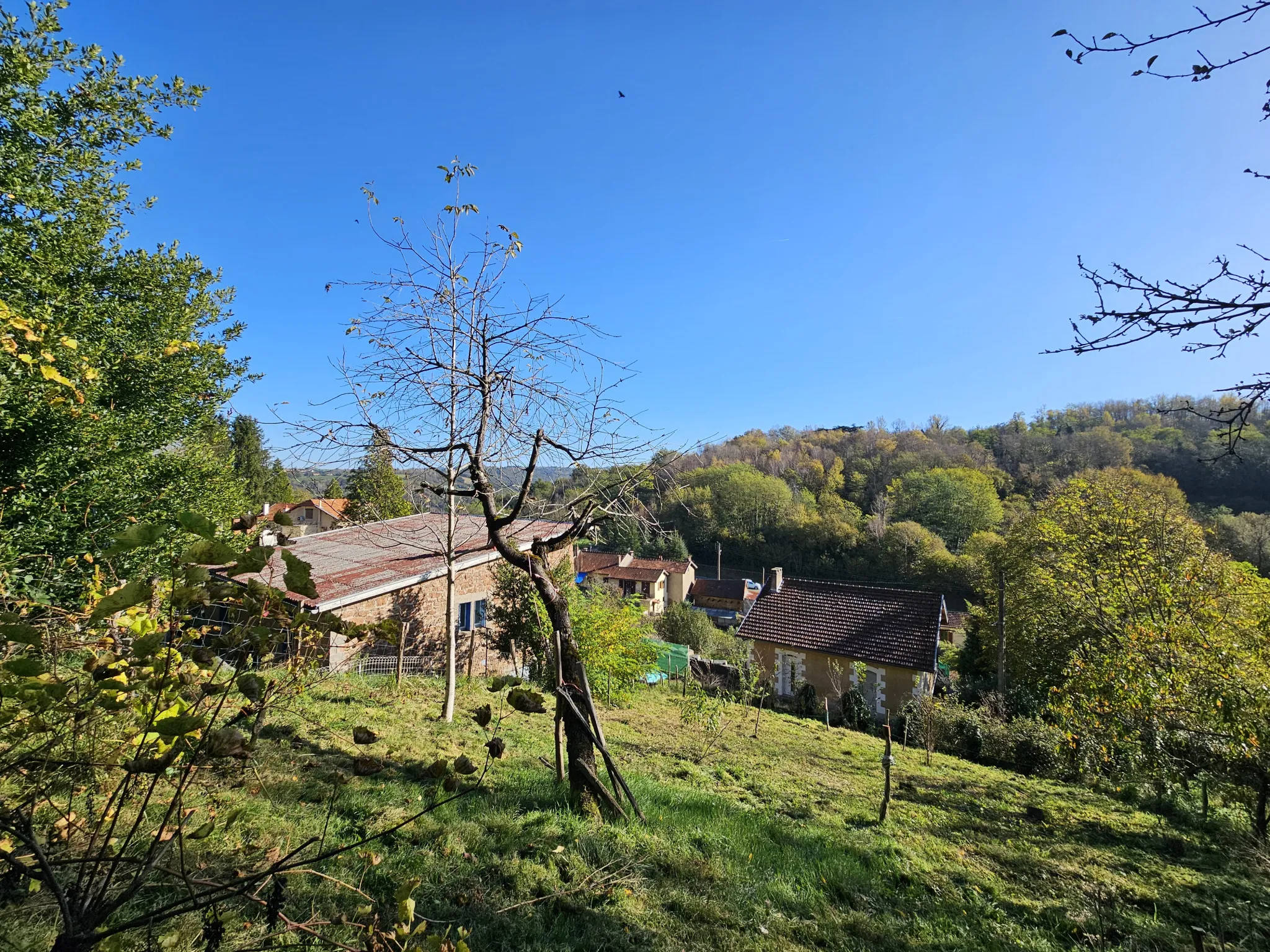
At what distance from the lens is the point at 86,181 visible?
30.9 feet

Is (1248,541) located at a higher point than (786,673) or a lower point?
higher

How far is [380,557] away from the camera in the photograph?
13.9m

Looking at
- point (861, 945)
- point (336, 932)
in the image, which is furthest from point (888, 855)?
point (336, 932)

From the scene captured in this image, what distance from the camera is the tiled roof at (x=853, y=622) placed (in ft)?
60.7

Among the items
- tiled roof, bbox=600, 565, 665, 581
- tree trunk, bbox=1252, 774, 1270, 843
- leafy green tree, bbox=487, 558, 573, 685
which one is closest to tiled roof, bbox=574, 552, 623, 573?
tiled roof, bbox=600, 565, 665, 581

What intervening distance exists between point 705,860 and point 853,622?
1807cm

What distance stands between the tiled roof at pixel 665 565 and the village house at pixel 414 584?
26616 mm

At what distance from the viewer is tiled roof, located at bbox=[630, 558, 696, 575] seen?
41741 millimetres

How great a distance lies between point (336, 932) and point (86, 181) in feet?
42.7

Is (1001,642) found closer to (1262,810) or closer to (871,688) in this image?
(871,688)

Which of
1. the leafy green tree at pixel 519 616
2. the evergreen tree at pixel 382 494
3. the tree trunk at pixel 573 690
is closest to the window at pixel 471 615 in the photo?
the leafy green tree at pixel 519 616

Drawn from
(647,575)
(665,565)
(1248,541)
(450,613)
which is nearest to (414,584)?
(450,613)

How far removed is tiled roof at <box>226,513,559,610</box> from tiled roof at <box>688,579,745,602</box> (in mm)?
34474

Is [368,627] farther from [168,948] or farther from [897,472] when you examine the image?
[897,472]
